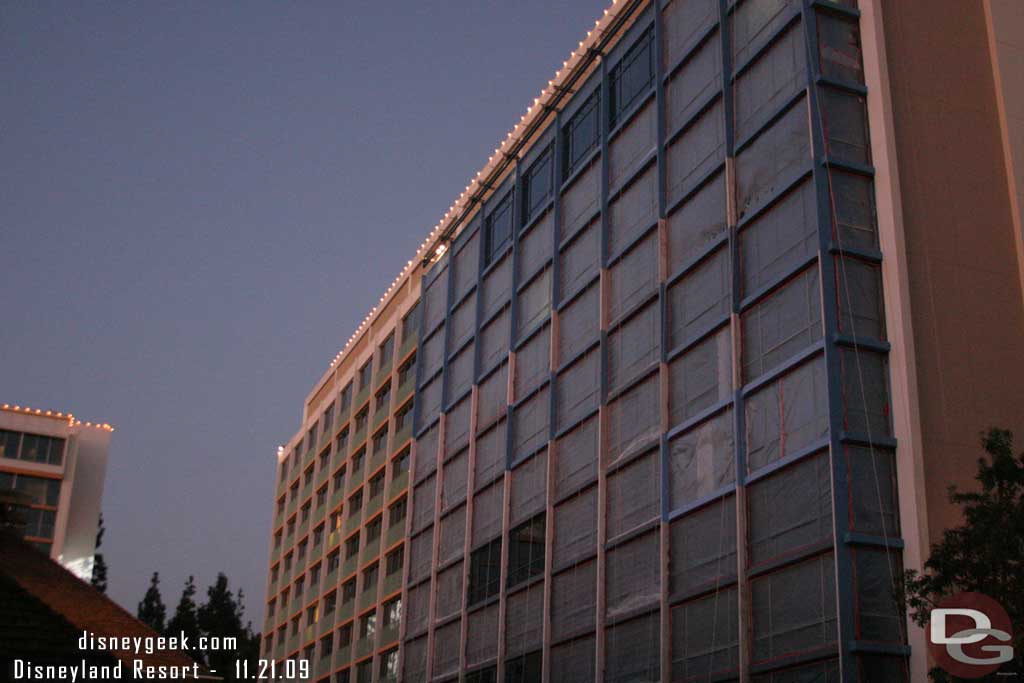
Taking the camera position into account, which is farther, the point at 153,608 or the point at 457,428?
the point at 153,608

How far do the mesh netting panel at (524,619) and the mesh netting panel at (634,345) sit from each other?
867 cm

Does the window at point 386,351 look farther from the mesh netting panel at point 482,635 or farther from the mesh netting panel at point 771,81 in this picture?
the mesh netting panel at point 771,81

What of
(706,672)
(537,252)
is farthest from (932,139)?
(537,252)

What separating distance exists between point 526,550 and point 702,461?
495 inches

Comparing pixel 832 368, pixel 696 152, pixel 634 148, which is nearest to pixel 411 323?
pixel 634 148

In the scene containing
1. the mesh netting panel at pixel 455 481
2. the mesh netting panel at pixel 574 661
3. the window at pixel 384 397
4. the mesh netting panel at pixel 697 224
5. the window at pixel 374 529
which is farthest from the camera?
the window at pixel 384 397

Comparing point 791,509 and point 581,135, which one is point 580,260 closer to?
point 581,135

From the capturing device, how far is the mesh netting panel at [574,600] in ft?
142

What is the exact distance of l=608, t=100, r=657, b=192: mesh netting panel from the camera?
1784 inches

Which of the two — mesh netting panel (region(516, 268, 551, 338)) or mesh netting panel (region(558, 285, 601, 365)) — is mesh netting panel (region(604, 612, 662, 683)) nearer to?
mesh netting panel (region(558, 285, 601, 365))

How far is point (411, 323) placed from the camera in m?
70.2

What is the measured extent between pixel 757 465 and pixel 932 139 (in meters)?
10.8

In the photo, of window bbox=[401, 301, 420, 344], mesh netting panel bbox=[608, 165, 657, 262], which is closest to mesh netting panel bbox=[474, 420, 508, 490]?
mesh netting panel bbox=[608, 165, 657, 262]

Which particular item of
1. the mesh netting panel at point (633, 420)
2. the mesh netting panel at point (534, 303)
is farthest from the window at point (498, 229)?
the mesh netting panel at point (633, 420)
